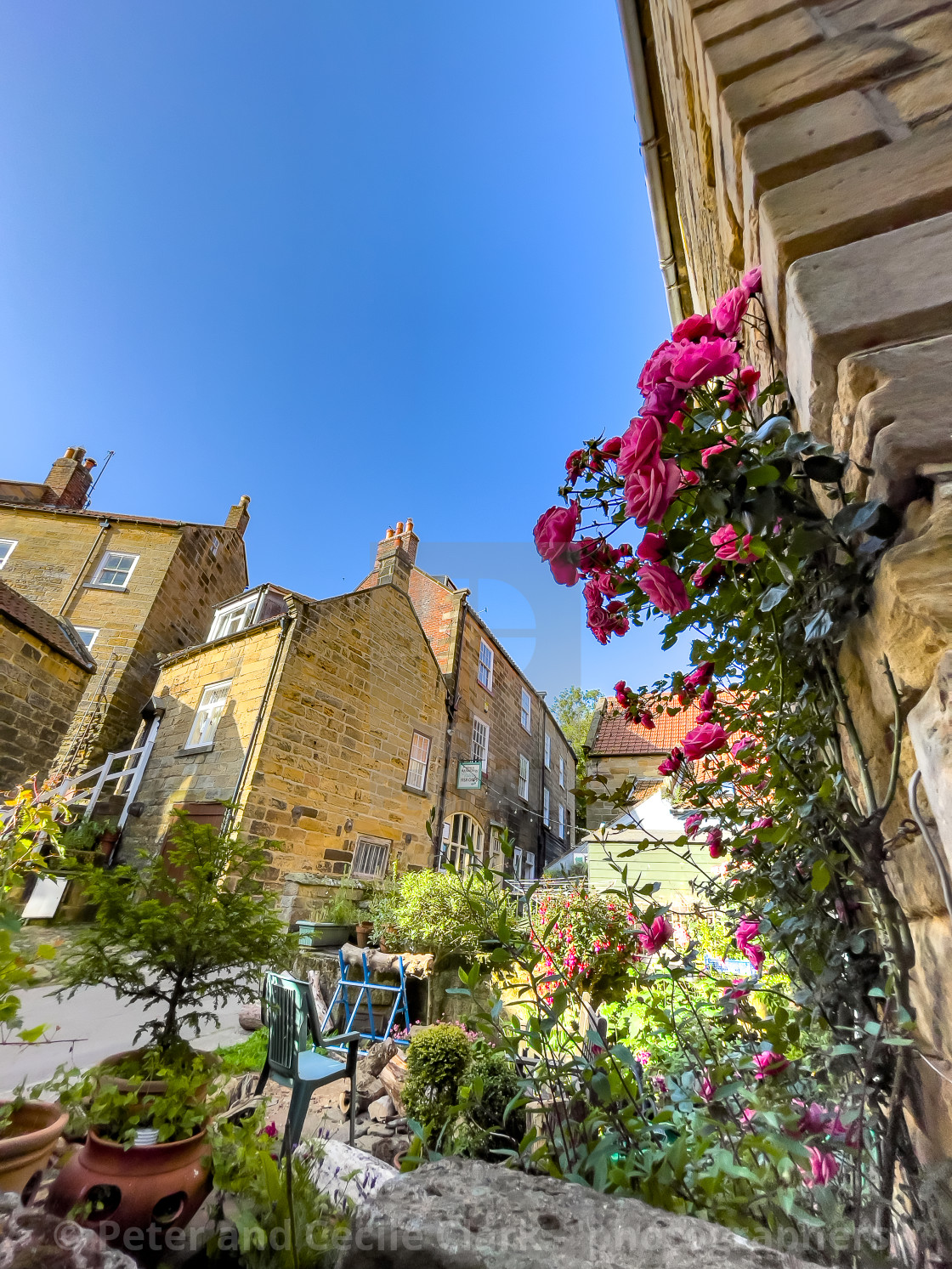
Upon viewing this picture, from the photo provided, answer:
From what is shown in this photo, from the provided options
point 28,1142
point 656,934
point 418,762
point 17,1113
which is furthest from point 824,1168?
point 418,762

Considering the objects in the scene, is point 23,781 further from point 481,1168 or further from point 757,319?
point 757,319

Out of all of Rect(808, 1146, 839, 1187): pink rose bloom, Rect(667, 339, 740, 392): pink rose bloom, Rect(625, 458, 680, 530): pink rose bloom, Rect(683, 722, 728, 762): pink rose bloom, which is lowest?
Rect(808, 1146, 839, 1187): pink rose bloom

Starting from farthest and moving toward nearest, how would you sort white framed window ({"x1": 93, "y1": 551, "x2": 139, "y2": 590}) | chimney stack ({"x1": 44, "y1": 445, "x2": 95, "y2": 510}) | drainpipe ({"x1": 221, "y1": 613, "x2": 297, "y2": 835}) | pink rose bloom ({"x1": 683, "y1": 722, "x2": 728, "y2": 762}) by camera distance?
chimney stack ({"x1": 44, "y1": 445, "x2": 95, "y2": 510}), white framed window ({"x1": 93, "y1": 551, "x2": 139, "y2": 590}), drainpipe ({"x1": 221, "y1": 613, "x2": 297, "y2": 835}), pink rose bloom ({"x1": 683, "y1": 722, "x2": 728, "y2": 762})

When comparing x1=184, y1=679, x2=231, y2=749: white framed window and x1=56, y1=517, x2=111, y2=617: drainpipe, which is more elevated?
x1=56, y1=517, x2=111, y2=617: drainpipe

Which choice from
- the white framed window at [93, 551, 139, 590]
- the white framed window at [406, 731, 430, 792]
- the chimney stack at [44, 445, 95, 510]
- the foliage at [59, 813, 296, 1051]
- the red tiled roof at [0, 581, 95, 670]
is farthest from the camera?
the chimney stack at [44, 445, 95, 510]

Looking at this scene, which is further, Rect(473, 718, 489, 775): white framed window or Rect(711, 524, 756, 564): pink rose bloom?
Rect(473, 718, 489, 775): white framed window

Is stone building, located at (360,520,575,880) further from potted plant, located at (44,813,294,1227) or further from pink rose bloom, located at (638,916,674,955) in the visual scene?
pink rose bloom, located at (638,916,674,955)

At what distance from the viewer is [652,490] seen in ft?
2.97

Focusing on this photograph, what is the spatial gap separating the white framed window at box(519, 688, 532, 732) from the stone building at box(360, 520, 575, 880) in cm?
3

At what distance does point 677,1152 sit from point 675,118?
3.71 m

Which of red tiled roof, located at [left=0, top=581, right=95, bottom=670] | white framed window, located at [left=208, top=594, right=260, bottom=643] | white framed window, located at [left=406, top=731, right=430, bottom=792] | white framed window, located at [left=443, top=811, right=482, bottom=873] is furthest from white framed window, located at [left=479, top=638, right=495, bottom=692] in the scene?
red tiled roof, located at [left=0, top=581, right=95, bottom=670]

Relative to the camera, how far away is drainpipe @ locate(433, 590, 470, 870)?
36.2ft

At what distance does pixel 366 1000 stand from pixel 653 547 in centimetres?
666

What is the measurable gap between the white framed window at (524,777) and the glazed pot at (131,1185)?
14.4 meters
